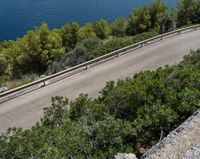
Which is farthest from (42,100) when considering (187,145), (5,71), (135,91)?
(5,71)

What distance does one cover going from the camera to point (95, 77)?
1759 cm

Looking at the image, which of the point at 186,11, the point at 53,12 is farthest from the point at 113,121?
the point at 53,12

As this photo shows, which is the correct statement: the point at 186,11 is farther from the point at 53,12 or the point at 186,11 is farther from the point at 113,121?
the point at 113,121

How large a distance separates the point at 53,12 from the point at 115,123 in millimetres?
54899

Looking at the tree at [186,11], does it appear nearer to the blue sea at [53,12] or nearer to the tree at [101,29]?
the tree at [101,29]

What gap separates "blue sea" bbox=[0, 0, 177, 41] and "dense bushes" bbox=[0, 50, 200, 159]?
4181 centimetres

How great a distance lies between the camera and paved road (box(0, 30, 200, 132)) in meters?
13.9

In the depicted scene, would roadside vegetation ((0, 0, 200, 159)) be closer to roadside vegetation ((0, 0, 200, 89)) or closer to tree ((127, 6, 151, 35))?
roadside vegetation ((0, 0, 200, 89))

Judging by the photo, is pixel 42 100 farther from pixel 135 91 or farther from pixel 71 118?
pixel 135 91

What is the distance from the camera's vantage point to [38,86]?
16.5 m

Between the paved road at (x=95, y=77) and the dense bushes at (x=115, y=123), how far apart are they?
3833mm

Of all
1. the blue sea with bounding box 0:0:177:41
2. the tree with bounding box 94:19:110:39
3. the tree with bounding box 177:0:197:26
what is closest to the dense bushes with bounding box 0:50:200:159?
the tree with bounding box 94:19:110:39

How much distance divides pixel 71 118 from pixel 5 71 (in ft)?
66.5

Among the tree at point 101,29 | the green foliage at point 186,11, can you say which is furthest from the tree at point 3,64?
the green foliage at point 186,11
